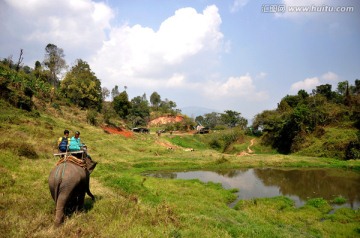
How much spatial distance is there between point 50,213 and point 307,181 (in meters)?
25.5

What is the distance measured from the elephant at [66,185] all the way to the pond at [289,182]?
39.2 ft

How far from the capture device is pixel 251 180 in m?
28.2

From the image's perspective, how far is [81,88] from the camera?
57.5 m

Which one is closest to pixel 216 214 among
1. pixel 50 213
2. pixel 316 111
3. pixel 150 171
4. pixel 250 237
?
pixel 250 237

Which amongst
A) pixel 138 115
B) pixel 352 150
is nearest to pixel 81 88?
pixel 138 115

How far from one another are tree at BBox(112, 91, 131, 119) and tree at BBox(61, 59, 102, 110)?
12.9 metres

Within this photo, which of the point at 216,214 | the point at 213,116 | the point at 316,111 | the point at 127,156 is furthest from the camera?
the point at 213,116

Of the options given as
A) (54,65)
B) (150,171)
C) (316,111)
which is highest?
(54,65)

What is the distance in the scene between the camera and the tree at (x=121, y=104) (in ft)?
250

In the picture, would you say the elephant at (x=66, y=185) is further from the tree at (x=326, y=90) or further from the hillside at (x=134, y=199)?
the tree at (x=326, y=90)

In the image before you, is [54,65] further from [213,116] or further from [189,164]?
[213,116]

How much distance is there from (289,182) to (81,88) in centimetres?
4543

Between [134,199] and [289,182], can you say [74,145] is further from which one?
[289,182]

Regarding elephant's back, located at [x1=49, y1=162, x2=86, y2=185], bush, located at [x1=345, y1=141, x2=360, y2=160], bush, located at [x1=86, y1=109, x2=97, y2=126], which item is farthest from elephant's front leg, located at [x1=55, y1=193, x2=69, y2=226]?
bush, located at [x1=86, y1=109, x2=97, y2=126]
